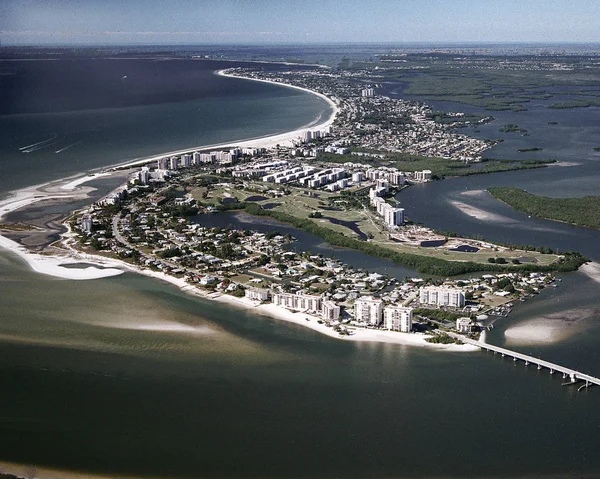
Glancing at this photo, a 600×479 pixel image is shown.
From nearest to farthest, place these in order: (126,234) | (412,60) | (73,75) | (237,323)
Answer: (237,323)
(126,234)
(73,75)
(412,60)

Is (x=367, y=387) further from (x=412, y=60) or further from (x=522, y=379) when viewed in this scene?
(x=412, y=60)

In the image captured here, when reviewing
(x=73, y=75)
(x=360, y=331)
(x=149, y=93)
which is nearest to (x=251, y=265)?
(x=360, y=331)

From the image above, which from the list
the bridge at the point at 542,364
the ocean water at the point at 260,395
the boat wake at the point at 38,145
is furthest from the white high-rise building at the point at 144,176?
the bridge at the point at 542,364

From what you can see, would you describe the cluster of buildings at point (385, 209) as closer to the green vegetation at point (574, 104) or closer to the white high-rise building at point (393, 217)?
the white high-rise building at point (393, 217)

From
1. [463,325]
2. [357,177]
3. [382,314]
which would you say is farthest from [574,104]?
[382,314]

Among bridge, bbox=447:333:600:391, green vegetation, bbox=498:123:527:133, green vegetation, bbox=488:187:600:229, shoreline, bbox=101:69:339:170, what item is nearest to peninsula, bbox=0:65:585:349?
shoreline, bbox=101:69:339:170

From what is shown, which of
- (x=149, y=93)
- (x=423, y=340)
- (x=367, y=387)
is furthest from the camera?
(x=149, y=93)

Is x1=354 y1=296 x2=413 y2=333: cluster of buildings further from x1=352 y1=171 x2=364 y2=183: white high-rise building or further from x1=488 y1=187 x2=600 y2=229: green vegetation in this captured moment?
x1=352 y1=171 x2=364 y2=183: white high-rise building
